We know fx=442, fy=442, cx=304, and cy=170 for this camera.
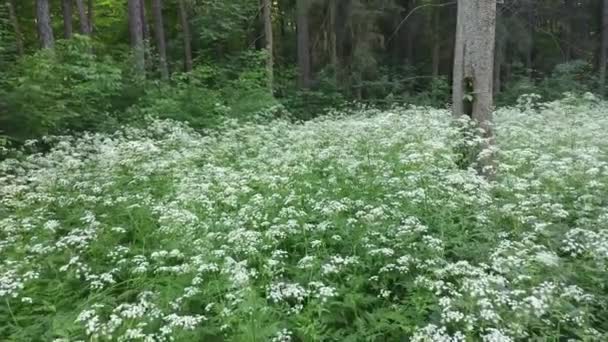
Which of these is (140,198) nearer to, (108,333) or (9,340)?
(9,340)

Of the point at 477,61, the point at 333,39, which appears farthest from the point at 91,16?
the point at 477,61

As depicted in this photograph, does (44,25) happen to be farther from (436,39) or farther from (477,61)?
(436,39)

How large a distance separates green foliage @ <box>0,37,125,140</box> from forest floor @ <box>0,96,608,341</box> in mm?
1736

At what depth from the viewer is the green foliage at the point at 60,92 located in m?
8.44

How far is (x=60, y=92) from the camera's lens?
9.80 metres

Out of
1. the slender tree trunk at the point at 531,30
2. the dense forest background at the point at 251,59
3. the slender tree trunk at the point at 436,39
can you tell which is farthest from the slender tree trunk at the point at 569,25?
the slender tree trunk at the point at 436,39

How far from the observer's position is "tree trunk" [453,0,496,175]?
21.5ft

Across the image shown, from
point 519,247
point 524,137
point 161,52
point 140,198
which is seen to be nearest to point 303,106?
point 161,52

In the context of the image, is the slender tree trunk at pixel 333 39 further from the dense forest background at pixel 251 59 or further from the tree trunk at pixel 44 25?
the tree trunk at pixel 44 25

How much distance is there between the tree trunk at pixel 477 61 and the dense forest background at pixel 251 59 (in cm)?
345

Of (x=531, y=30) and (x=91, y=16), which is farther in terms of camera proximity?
(x=531, y=30)

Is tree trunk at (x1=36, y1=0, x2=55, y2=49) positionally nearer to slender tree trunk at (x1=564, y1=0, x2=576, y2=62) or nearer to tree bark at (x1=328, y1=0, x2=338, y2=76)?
tree bark at (x1=328, y1=0, x2=338, y2=76)

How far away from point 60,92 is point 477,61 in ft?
28.3

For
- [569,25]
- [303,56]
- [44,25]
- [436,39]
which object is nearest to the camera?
[44,25]
